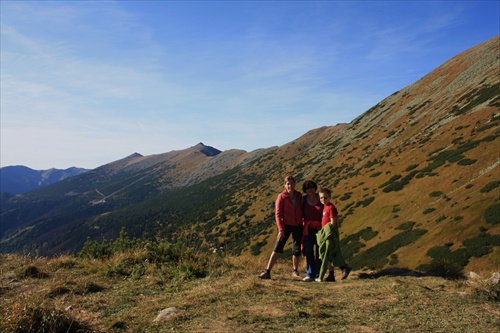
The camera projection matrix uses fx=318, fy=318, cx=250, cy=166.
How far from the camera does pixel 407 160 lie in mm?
43719

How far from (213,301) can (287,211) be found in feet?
10.8

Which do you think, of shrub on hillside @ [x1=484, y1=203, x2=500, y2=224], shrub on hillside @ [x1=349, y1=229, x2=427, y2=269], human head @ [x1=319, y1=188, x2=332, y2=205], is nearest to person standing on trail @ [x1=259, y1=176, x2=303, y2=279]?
human head @ [x1=319, y1=188, x2=332, y2=205]

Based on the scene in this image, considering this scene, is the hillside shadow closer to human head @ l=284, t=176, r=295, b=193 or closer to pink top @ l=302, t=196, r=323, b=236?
pink top @ l=302, t=196, r=323, b=236

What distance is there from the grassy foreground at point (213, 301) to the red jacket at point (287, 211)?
4.93 feet

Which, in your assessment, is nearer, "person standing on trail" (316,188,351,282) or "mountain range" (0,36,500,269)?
"person standing on trail" (316,188,351,282)

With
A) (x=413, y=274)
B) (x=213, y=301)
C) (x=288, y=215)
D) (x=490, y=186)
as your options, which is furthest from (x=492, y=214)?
(x=213, y=301)

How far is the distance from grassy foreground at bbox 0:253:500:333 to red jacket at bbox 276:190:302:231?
1503 mm

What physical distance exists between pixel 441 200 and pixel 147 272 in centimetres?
2725

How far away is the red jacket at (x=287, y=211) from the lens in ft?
27.1

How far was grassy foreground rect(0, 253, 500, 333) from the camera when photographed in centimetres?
479

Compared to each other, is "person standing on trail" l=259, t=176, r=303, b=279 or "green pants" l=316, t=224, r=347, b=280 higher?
"person standing on trail" l=259, t=176, r=303, b=279

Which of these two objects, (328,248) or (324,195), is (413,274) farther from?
(324,195)

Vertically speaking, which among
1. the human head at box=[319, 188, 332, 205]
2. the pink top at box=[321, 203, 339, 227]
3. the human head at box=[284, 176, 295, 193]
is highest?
the human head at box=[284, 176, 295, 193]

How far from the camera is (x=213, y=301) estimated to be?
19.2 feet
